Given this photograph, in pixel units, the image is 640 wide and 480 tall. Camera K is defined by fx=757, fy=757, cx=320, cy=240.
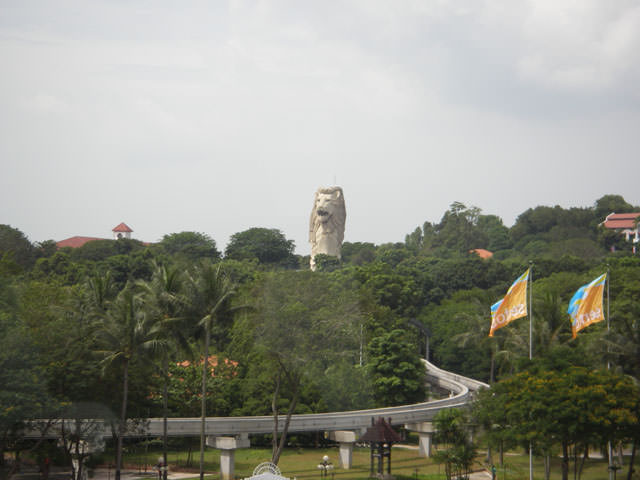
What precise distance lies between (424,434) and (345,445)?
6888mm

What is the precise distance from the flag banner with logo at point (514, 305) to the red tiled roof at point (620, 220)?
124923mm

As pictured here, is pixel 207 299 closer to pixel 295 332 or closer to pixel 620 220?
pixel 295 332

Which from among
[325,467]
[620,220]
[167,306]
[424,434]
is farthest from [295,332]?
[620,220]

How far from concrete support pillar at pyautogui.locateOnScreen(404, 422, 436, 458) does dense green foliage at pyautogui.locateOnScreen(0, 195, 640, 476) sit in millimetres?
5907

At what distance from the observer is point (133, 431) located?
129ft

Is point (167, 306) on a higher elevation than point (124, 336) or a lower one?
higher

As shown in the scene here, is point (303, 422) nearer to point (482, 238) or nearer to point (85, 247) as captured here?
point (85, 247)

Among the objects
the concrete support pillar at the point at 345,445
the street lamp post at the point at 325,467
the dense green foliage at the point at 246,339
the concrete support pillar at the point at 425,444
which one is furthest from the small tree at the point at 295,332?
the concrete support pillar at the point at 425,444

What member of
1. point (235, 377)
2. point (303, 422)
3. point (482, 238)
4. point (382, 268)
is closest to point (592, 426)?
point (303, 422)

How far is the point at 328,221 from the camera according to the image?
101 m

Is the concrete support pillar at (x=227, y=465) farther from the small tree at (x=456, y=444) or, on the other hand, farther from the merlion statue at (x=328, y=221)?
the merlion statue at (x=328, y=221)

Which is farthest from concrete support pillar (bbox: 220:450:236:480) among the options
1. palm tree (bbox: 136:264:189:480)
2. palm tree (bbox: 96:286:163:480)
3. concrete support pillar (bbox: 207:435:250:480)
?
palm tree (bbox: 96:286:163:480)

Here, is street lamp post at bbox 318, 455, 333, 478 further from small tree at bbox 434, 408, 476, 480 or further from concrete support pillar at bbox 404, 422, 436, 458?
concrete support pillar at bbox 404, 422, 436, 458

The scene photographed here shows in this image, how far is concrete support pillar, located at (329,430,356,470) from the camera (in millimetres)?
43625
